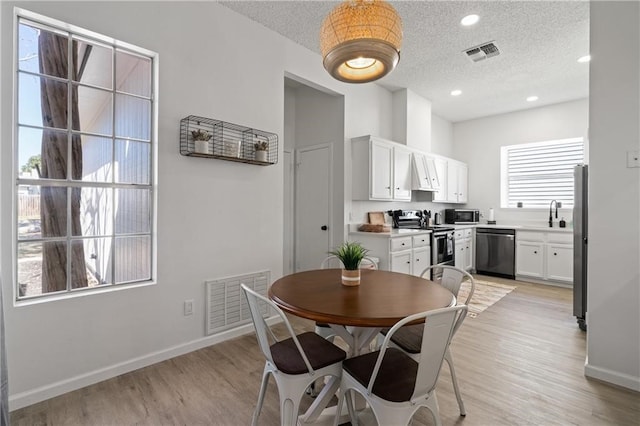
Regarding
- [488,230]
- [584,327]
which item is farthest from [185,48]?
[488,230]

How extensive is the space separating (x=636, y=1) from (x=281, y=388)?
10.9 feet

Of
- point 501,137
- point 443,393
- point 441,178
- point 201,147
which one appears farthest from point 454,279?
point 501,137

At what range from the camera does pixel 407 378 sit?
1.45 metres

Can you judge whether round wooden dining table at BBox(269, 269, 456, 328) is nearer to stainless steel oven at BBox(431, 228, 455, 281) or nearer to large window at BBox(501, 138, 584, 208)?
stainless steel oven at BBox(431, 228, 455, 281)

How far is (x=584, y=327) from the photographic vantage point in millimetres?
3104

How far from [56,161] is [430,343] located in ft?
8.49

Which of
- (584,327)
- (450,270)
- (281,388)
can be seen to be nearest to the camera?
(281,388)

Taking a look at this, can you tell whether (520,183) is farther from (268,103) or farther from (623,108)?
(268,103)

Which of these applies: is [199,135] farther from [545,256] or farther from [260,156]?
[545,256]

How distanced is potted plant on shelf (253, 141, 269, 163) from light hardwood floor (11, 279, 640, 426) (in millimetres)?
1737

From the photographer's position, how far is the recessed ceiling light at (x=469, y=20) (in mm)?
3022

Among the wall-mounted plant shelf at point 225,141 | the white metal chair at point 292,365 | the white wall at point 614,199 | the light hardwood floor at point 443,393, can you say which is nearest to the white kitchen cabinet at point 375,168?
the wall-mounted plant shelf at point 225,141

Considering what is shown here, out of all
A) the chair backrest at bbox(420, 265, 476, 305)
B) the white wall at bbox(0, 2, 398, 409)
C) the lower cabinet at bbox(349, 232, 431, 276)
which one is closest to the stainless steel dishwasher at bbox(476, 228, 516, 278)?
the lower cabinet at bbox(349, 232, 431, 276)

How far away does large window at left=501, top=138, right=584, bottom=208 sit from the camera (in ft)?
17.7
